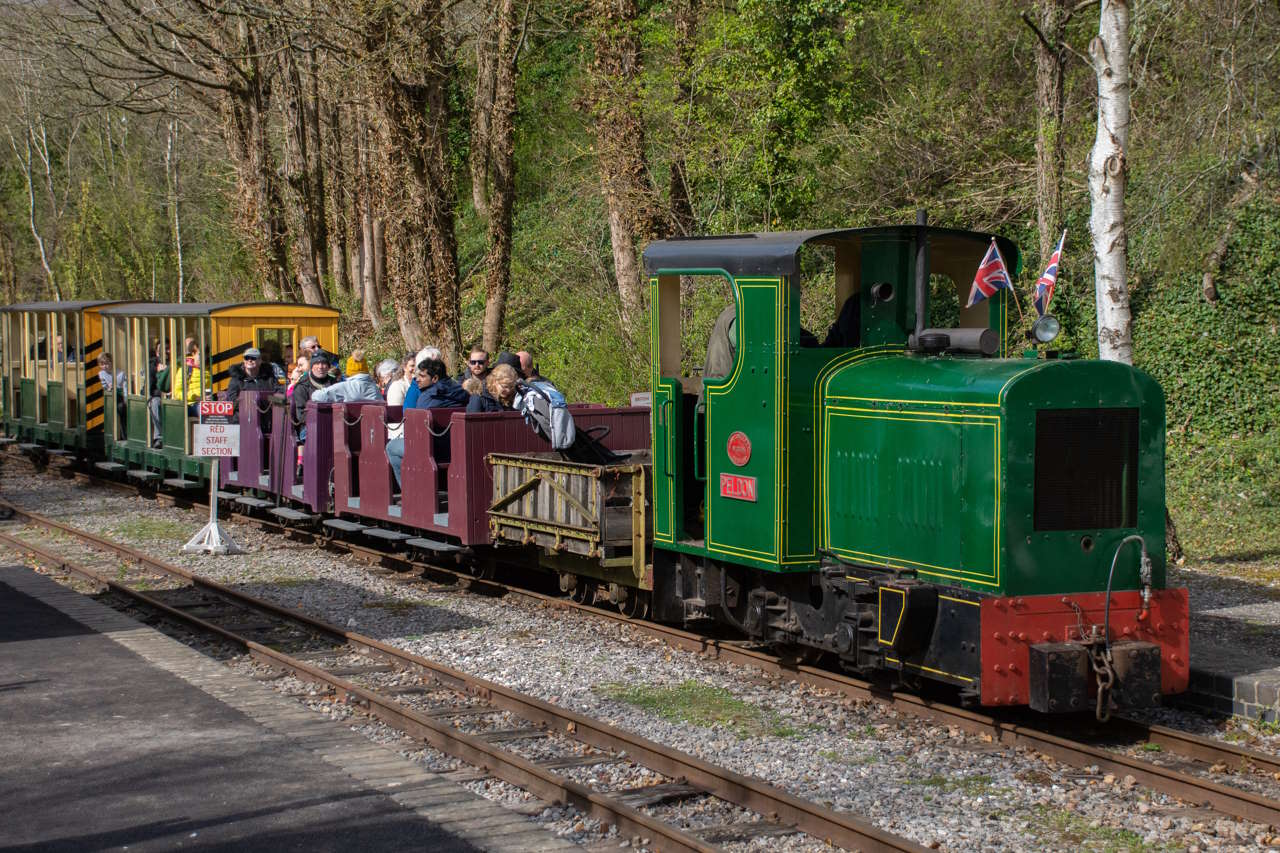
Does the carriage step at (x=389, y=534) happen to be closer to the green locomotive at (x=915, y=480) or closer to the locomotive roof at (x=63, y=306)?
the green locomotive at (x=915, y=480)

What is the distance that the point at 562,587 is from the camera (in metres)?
11.3

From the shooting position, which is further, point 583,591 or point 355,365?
point 355,365

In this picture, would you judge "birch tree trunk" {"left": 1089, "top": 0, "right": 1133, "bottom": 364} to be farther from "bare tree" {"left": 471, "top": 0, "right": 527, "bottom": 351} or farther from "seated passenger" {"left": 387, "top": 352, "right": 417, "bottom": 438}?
"bare tree" {"left": 471, "top": 0, "right": 527, "bottom": 351}

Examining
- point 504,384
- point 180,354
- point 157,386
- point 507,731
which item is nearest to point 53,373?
point 157,386

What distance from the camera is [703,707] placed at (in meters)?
8.02

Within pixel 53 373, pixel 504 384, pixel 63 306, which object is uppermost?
pixel 63 306

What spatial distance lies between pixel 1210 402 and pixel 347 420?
11202mm

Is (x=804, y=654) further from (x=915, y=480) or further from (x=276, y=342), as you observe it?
(x=276, y=342)

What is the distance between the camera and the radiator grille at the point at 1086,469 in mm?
7129

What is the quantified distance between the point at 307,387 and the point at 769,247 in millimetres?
8207

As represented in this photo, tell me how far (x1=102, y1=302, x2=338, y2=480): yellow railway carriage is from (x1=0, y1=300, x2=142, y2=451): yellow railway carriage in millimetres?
1070

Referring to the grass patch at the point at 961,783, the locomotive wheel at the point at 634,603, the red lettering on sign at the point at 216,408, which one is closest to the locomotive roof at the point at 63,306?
the red lettering on sign at the point at 216,408

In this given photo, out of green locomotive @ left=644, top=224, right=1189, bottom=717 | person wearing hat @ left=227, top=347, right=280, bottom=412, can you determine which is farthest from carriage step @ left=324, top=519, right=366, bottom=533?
green locomotive @ left=644, top=224, right=1189, bottom=717

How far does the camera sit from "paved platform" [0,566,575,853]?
18.6 feet
